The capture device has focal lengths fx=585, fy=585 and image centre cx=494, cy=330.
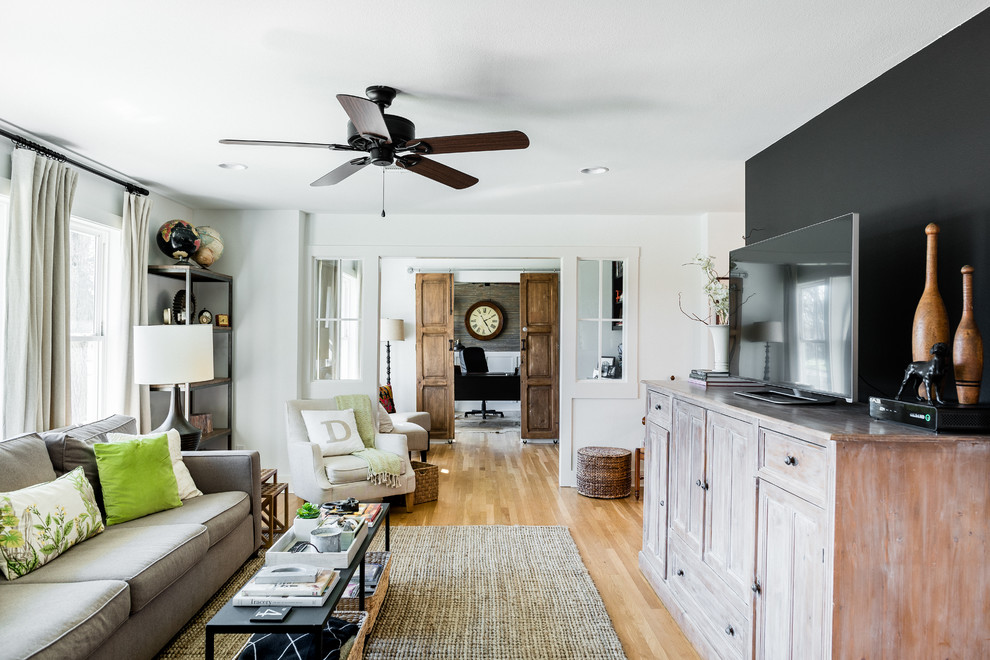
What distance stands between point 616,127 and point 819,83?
909 millimetres

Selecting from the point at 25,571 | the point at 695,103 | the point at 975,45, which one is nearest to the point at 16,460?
the point at 25,571

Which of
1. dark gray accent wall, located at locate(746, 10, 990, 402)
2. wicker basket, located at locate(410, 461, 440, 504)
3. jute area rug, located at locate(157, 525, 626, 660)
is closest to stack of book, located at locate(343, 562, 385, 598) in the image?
jute area rug, located at locate(157, 525, 626, 660)

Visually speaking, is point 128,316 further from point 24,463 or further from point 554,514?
point 554,514

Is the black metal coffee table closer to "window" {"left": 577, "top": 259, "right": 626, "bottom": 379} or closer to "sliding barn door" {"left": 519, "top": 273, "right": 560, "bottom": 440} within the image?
"window" {"left": 577, "top": 259, "right": 626, "bottom": 379}

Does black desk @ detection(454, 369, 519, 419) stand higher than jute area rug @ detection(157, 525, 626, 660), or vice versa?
black desk @ detection(454, 369, 519, 419)

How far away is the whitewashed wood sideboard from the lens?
159cm

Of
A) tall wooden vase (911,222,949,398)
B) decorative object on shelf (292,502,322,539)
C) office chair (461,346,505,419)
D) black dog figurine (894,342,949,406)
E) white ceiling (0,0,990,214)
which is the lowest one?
decorative object on shelf (292,502,322,539)

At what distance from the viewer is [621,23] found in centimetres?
194

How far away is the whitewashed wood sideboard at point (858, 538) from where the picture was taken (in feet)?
5.22

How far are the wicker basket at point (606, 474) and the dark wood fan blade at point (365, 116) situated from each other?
334 cm

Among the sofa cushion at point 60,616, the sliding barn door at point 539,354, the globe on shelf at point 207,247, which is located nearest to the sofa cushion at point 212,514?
the sofa cushion at point 60,616

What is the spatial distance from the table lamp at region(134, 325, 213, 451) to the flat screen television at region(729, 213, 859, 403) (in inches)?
125

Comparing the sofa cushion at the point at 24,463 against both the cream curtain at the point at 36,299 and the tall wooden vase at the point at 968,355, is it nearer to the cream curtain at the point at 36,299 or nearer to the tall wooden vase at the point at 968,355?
the cream curtain at the point at 36,299

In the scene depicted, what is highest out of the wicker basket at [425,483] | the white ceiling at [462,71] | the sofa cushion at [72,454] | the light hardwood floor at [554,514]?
the white ceiling at [462,71]
